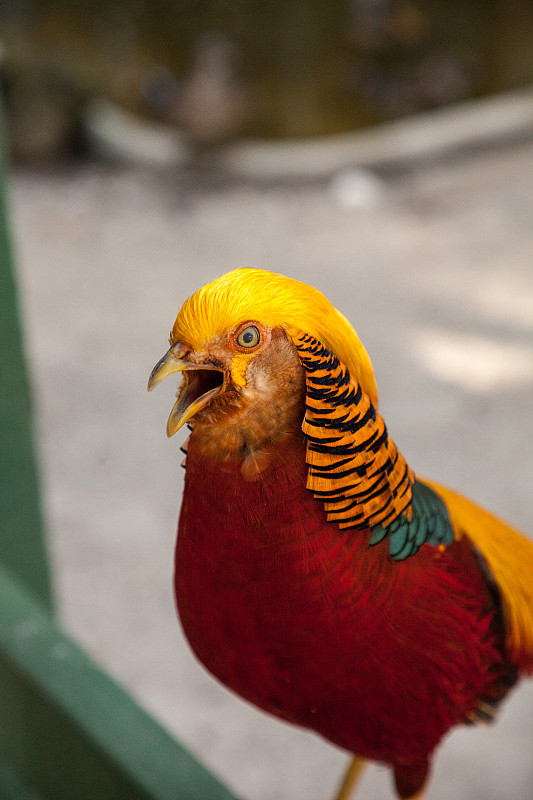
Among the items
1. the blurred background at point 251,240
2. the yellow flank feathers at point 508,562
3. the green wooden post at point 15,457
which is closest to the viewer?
the yellow flank feathers at point 508,562

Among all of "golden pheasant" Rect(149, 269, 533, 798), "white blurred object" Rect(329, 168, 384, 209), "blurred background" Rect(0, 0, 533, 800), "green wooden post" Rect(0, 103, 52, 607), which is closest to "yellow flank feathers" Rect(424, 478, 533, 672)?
"golden pheasant" Rect(149, 269, 533, 798)

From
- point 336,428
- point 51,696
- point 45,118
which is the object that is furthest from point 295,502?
point 45,118

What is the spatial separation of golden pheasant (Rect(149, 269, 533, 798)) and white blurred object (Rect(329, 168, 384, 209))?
494cm

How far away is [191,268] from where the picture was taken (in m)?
4.95

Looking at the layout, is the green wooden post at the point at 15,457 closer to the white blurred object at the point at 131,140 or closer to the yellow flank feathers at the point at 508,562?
the yellow flank feathers at the point at 508,562

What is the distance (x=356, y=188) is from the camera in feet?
19.4

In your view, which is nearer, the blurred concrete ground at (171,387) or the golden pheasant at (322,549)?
the golden pheasant at (322,549)

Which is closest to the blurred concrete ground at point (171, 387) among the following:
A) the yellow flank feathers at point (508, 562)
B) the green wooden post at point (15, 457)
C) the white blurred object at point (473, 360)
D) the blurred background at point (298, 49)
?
the white blurred object at point (473, 360)

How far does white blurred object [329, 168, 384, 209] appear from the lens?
5.79m

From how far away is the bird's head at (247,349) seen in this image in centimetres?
66

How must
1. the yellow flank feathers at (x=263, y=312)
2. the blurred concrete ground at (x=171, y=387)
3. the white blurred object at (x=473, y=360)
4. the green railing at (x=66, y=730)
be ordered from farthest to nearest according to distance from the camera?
1. the white blurred object at (x=473, y=360)
2. the blurred concrete ground at (x=171, y=387)
3. the green railing at (x=66, y=730)
4. the yellow flank feathers at (x=263, y=312)

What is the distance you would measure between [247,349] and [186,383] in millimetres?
60

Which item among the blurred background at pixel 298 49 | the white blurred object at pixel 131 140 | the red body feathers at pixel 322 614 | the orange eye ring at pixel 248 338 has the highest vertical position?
the blurred background at pixel 298 49

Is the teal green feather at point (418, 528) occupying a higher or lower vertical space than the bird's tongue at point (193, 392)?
lower
